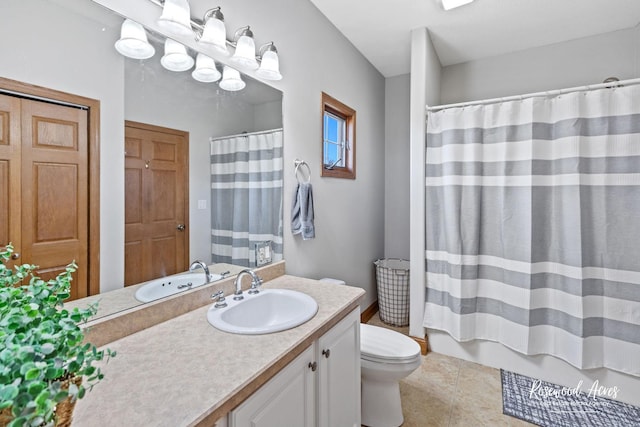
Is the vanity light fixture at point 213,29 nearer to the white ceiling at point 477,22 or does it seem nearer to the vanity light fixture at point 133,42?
the vanity light fixture at point 133,42

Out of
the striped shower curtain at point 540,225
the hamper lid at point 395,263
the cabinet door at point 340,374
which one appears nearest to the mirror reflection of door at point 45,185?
the cabinet door at point 340,374

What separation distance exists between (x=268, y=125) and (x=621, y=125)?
212 cm

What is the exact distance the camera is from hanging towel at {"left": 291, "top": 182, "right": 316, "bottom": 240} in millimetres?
1937

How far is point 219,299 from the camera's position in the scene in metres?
1.35

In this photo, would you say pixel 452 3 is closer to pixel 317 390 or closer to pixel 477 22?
pixel 477 22

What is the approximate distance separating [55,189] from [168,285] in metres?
0.53

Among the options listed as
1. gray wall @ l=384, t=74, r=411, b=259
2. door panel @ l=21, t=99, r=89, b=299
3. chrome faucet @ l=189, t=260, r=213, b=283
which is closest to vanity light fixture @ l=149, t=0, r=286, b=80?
door panel @ l=21, t=99, r=89, b=299

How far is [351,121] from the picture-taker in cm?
272

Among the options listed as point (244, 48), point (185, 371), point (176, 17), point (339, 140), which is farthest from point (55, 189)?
point (339, 140)

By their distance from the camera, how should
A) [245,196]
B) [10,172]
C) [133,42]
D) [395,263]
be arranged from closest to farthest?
[10,172]
[133,42]
[245,196]
[395,263]

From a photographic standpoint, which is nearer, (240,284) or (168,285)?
(168,285)

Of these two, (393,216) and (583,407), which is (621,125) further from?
Answer: (393,216)

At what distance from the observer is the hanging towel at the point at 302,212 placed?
6.35ft

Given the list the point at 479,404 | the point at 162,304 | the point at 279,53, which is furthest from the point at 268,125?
the point at 479,404
